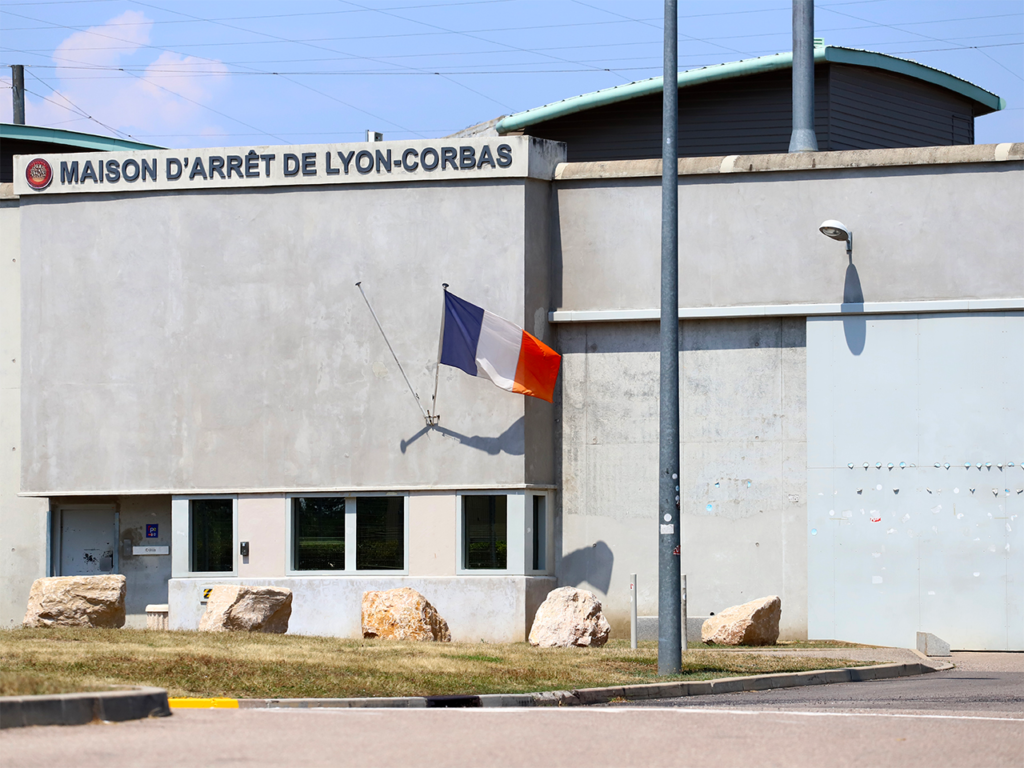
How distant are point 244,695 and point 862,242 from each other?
48.9 feet

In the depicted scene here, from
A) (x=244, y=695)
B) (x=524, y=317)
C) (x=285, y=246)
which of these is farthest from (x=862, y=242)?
(x=244, y=695)

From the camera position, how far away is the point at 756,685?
16047 mm

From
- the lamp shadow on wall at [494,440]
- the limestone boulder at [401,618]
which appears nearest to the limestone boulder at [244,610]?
the limestone boulder at [401,618]

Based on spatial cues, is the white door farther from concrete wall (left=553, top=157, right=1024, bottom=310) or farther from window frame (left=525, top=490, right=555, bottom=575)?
concrete wall (left=553, top=157, right=1024, bottom=310)

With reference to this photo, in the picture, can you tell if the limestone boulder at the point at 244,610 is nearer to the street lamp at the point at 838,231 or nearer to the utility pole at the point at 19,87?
the street lamp at the point at 838,231

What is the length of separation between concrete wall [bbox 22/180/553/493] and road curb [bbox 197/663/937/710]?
8269 mm

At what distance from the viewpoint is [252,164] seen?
2519 cm

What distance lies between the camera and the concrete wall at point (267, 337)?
963 inches

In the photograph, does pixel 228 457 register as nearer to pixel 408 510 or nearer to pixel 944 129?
pixel 408 510

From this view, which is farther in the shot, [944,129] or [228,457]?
[944,129]

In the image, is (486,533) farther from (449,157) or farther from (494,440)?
(449,157)

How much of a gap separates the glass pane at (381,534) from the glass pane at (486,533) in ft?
3.88

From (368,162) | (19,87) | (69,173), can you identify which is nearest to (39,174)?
(69,173)

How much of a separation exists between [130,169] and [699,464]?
1196 cm
